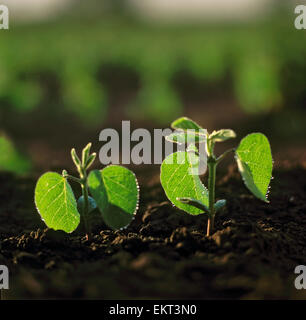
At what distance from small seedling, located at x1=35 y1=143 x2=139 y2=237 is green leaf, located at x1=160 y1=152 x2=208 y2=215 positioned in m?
0.15

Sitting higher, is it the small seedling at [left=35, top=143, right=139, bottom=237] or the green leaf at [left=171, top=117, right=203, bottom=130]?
the green leaf at [left=171, top=117, right=203, bottom=130]

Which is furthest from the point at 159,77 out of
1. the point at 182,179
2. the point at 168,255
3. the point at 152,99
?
the point at 168,255

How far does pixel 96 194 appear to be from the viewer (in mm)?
1929

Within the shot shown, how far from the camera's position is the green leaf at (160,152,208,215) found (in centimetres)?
200

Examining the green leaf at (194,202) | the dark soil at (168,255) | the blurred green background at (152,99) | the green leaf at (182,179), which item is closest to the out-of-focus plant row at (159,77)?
the blurred green background at (152,99)

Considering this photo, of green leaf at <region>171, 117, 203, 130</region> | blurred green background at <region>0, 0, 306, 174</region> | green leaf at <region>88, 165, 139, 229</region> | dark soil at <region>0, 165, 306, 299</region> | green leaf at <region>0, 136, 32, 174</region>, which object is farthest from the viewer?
blurred green background at <region>0, 0, 306, 174</region>

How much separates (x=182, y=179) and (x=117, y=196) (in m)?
0.29

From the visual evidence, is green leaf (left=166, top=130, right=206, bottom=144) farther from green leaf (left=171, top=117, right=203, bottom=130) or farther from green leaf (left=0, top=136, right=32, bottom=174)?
green leaf (left=0, top=136, right=32, bottom=174)

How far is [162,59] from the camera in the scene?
1053 cm

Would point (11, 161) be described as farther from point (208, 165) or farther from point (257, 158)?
point (257, 158)

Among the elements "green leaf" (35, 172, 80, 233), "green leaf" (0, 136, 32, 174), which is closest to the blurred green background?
"green leaf" (0, 136, 32, 174)
